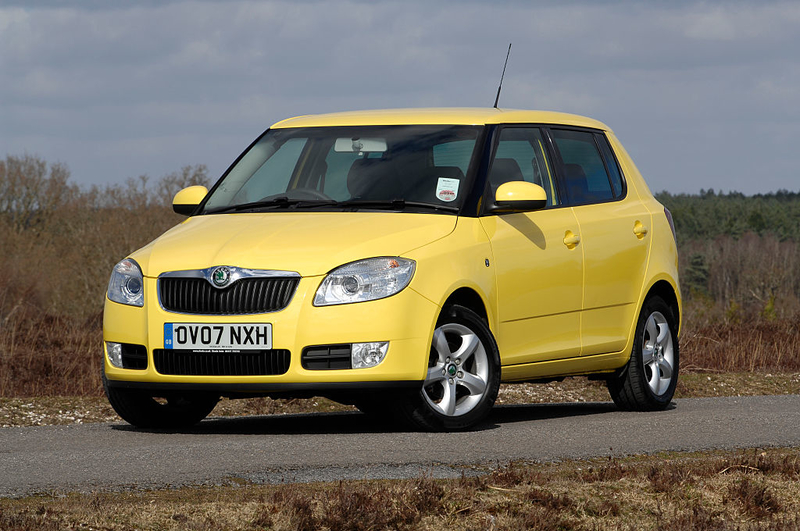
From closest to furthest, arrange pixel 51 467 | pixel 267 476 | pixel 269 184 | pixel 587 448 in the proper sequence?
pixel 267 476 → pixel 51 467 → pixel 587 448 → pixel 269 184

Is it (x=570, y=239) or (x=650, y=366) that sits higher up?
(x=570, y=239)

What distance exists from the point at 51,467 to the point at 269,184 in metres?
3.04

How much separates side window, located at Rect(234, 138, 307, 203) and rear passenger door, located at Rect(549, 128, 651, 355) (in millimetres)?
1925

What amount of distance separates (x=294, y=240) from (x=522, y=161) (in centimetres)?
210

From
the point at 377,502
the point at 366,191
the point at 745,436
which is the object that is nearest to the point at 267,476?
the point at 377,502

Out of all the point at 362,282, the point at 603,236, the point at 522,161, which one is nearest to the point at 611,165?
the point at 603,236

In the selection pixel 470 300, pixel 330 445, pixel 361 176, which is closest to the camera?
pixel 330 445

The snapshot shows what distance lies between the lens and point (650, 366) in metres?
9.84

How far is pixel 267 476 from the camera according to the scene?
18.8 ft

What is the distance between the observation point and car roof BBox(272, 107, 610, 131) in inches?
337

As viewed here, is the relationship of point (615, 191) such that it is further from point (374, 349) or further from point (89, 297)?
point (89, 297)

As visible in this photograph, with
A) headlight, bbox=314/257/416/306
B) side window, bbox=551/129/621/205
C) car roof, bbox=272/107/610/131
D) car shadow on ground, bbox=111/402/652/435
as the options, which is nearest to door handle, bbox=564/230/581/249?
side window, bbox=551/129/621/205

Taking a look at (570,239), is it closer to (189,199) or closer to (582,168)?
(582,168)

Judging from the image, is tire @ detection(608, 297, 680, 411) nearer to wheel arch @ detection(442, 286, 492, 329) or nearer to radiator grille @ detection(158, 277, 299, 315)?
wheel arch @ detection(442, 286, 492, 329)
